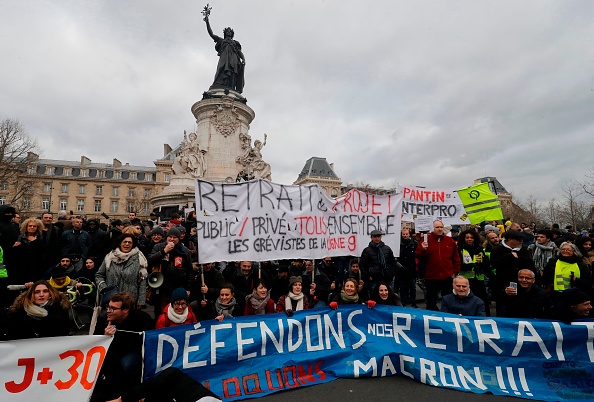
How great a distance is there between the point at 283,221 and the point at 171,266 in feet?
6.52

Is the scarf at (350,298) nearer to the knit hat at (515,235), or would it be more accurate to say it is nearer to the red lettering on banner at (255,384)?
the red lettering on banner at (255,384)

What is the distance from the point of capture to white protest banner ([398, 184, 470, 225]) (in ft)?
23.5

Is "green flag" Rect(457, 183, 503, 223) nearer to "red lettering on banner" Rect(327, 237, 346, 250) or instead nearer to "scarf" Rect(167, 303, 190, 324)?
"red lettering on banner" Rect(327, 237, 346, 250)

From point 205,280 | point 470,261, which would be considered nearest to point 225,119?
point 205,280

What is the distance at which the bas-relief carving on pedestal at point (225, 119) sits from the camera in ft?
68.0

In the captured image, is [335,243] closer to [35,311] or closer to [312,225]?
[312,225]

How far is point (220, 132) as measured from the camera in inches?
816

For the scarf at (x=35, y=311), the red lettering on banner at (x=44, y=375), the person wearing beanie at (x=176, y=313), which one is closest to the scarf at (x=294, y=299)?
the person wearing beanie at (x=176, y=313)

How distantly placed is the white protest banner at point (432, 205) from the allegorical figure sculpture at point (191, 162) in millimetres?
15259

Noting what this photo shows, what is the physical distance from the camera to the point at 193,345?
391cm

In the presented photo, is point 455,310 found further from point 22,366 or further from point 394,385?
point 22,366

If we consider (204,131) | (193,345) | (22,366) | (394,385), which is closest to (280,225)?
(193,345)

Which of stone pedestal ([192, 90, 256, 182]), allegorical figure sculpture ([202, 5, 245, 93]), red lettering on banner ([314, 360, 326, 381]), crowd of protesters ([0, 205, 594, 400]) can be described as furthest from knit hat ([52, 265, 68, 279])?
allegorical figure sculpture ([202, 5, 245, 93])

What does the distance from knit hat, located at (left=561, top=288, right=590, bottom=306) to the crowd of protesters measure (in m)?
0.01
